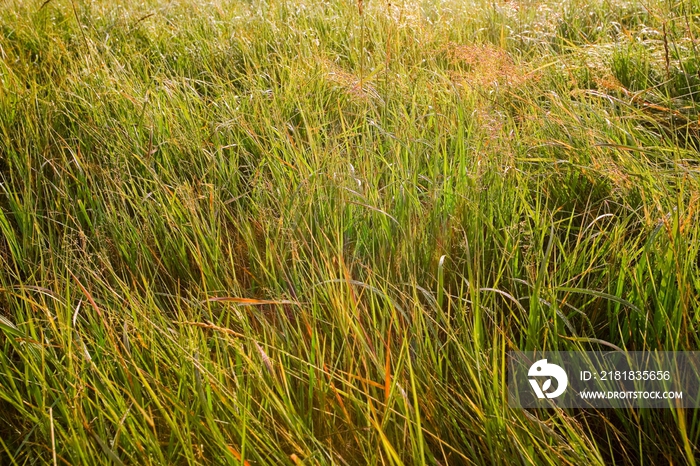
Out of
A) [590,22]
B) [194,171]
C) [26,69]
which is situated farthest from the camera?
[590,22]

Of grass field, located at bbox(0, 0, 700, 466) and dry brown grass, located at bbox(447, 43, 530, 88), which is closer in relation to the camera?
grass field, located at bbox(0, 0, 700, 466)

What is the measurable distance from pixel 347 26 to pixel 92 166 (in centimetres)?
161

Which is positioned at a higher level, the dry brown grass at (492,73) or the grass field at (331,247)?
the dry brown grass at (492,73)

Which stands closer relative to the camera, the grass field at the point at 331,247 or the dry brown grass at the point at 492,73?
the grass field at the point at 331,247

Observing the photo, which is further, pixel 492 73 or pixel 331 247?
pixel 492 73

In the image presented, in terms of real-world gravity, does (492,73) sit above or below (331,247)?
above

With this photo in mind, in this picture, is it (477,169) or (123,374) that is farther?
(477,169)

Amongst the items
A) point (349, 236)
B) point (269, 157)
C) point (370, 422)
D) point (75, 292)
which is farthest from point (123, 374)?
point (269, 157)

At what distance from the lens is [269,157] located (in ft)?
5.46

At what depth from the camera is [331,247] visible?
1242 millimetres

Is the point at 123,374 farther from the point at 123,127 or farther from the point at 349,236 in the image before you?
the point at 123,127

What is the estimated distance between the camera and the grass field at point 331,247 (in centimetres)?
93

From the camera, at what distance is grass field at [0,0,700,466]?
926mm

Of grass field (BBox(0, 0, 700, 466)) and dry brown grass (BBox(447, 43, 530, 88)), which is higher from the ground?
dry brown grass (BBox(447, 43, 530, 88))
